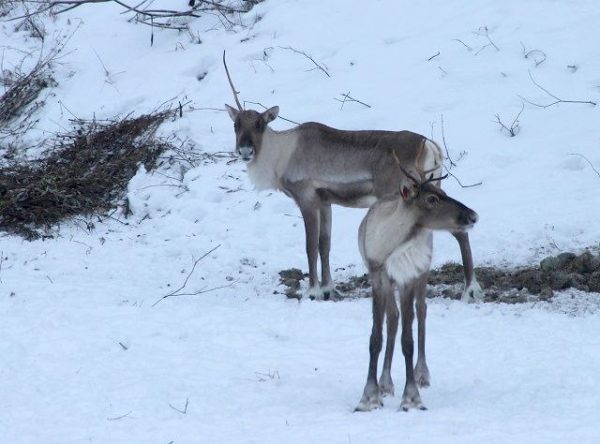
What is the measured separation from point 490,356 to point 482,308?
1.04 meters

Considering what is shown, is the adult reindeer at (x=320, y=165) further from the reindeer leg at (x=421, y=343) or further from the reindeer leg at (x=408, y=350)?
the reindeer leg at (x=408, y=350)

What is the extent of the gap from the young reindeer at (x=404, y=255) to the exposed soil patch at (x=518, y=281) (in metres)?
2.21

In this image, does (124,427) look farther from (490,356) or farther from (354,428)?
(490,356)

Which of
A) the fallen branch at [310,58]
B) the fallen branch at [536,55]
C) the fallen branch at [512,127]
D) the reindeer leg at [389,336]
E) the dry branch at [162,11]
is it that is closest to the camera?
the reindeer leg at [389,336]

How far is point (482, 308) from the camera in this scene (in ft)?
27.1

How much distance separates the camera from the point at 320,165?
31.5 feet

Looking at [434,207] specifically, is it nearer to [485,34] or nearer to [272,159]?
[272,159]

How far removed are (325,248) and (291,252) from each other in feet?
2.80

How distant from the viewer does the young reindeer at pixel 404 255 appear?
6293 mm

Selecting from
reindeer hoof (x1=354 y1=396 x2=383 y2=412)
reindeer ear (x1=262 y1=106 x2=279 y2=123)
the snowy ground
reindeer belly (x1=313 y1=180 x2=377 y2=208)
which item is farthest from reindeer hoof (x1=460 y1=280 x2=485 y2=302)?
reindeer ear (x1=262 y1=106 x2=279 y2=123)

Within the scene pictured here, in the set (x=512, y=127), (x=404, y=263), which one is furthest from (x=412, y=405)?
(x=512, y=127)

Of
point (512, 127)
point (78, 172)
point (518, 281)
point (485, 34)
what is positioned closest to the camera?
point (518, 281)

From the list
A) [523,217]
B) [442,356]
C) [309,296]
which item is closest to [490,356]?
[442,356]

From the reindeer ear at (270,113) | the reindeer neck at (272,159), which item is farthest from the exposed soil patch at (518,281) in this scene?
the reindeer ear at (270,113)
